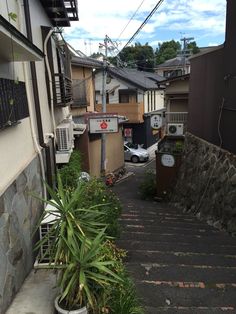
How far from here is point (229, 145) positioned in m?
9.33

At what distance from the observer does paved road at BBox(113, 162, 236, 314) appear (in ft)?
15.0

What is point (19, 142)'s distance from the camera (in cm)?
513

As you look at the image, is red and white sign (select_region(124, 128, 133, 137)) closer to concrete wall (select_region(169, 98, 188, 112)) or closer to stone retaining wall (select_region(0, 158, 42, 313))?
concrete wall (select_region(169, 98, 188, 112))

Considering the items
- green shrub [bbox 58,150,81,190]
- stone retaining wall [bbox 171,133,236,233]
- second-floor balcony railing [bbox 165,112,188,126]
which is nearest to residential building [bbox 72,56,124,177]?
second-floor balcony railing [bbox 165,112,188,126]

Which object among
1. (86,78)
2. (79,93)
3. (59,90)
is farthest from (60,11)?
(86,78)

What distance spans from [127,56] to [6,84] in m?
62.7

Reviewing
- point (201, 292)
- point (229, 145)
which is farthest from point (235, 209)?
point (201, 292)

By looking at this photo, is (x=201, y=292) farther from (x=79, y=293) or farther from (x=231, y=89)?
(x=231, y=89)

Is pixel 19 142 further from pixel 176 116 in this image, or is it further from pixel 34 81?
pixel 176 116

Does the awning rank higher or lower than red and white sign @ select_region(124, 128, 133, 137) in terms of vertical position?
higher

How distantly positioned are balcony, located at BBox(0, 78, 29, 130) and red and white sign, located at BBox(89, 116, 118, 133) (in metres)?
9.78

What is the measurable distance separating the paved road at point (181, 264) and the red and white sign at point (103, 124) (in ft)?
20.0

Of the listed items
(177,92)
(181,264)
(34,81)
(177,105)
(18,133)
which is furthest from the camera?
(177,105)

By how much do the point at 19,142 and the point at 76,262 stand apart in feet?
7.34
